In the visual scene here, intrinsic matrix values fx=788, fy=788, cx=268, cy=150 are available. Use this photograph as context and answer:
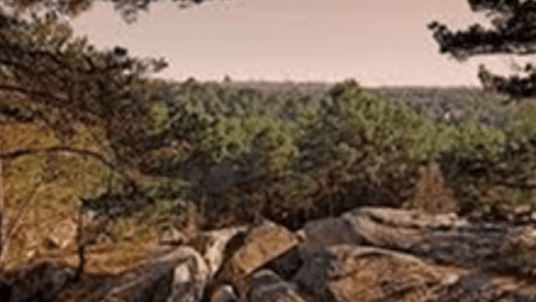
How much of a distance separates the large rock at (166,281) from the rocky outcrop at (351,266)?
4 cm

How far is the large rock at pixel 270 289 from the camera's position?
2749 cm

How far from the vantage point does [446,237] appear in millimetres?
29688

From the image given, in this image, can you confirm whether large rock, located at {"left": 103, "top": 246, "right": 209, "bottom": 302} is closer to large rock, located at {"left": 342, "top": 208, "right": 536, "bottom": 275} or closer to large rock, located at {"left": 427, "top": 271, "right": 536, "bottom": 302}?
large rock, located at {"left": 342, "top": 208, "right": 536, "bottom": 275}

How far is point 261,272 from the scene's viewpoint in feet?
97.7

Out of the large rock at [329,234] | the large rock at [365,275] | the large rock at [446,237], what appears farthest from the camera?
the large rock at [329,234]

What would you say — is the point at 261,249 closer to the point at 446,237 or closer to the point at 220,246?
the point at 220,246

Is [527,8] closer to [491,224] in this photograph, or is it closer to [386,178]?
[491,224]

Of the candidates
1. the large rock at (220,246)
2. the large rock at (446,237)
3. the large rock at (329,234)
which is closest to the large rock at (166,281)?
the large rock at (220,246)

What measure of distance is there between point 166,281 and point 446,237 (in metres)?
10.7

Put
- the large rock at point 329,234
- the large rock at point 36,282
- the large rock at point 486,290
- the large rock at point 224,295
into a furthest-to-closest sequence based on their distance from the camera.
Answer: the large rock at point 329,234 < the large rock at point 36,282 < the large rock at point 224,295 < the large rock at point 486,290

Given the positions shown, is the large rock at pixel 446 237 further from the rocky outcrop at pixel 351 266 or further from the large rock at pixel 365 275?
the large rock at pixel 365 275

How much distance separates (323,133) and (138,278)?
35.7 metres

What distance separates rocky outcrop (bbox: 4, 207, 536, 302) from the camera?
26.9 m

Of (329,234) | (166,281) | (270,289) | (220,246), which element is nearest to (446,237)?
(329,234)
